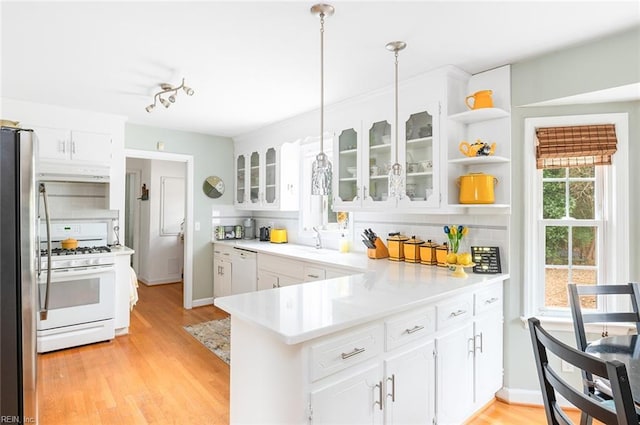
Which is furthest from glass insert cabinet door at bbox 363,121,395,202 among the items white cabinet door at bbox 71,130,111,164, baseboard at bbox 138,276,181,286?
baseboard at bbox 138,276,181,286

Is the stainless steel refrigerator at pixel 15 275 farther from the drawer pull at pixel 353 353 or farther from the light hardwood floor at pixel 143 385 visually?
the drawer pull at pixel 353 353

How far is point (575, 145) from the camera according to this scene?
2439 millimetres

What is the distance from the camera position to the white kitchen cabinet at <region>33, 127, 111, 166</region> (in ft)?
11.6

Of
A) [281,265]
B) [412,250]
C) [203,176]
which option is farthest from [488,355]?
[203,176]

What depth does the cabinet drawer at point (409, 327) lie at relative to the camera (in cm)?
174

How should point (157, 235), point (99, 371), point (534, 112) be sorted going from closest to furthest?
point (534, 112) → point (99, 371) → point (157, 235)

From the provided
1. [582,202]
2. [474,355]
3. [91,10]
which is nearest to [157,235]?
[91,10]

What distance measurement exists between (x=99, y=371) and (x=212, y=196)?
2.56 m

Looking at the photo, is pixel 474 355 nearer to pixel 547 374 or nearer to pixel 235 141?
pixel 547 374

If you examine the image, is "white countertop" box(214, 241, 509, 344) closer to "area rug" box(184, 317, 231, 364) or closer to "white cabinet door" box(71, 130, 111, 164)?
"area rug" box(184, 317, 231, 364)

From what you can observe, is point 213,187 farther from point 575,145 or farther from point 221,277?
point 575,145

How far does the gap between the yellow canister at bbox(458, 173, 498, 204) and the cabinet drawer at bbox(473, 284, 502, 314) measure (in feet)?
2.06

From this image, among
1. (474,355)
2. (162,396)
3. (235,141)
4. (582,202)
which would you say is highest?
(235,141)

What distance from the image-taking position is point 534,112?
2549 millimetres
